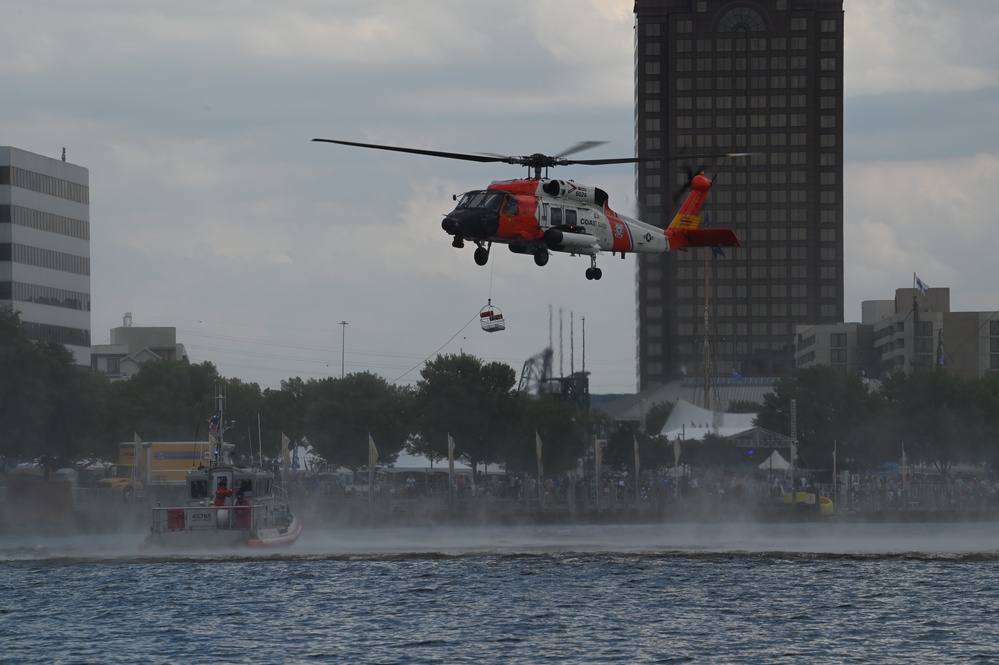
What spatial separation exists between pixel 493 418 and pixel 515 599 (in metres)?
75.5

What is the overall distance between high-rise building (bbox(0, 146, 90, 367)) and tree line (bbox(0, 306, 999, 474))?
43.5ft

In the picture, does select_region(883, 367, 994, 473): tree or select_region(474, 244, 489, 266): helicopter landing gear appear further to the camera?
select_region(883, 367, 994, 473): tree

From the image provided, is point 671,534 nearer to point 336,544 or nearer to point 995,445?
point 336,544

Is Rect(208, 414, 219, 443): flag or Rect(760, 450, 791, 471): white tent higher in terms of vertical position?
Rect(208, 414, 219, 443): flag

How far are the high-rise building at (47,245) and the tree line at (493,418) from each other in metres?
Result: 13.3

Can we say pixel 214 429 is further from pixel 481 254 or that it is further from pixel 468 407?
pixel 468 407

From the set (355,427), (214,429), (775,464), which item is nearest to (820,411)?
(775,464)

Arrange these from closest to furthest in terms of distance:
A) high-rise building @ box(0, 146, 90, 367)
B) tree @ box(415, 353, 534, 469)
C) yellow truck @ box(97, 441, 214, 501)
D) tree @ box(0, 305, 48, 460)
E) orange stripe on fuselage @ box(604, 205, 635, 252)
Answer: orange stripe on fuselage @ box(604, 205, 635, 252) → tree @ box(0, 305, 48, 460) → yellow truck @ box(97, 441, 214, 501) → tree @ box(415, 353, 534, 469) → high-rise building @ box(0, 146, 90, 367)

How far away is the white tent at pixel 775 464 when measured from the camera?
124438mm

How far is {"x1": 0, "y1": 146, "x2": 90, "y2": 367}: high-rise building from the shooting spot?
158750mm

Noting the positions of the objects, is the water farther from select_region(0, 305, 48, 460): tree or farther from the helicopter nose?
select_region(0, 305, 48, 460): tree

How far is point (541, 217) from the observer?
5928 centimetres

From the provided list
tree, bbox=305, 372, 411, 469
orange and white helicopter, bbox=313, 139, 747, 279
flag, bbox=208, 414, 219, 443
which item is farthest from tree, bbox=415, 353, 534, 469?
orange and white helicopter, bbox=313, 139, 747, 279

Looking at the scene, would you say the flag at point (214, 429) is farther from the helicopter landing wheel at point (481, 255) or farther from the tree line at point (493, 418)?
the tree line at point (493, 418)
